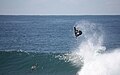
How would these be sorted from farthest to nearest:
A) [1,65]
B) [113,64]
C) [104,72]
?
[1,65], [113,64], [104,72]

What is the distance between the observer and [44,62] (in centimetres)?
3672

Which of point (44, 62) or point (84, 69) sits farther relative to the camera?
point (44, 62)

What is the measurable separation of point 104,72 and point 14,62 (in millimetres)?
14752

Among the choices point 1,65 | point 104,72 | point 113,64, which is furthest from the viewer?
point 1,65

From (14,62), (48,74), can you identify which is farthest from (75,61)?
(14,62)

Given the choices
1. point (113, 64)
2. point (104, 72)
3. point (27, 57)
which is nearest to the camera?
point (104, 72)

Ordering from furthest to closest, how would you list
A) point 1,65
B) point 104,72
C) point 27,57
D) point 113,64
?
point 27,57, point 1,65, point 113,64, point 104,72

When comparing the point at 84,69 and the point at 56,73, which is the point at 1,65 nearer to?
the point at 56,73

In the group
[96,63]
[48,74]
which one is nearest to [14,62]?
[48,74]

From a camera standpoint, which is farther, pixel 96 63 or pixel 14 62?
pixel 14 62

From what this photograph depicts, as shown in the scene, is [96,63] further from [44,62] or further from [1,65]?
[1,65]

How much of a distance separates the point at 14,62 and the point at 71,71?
979 cm

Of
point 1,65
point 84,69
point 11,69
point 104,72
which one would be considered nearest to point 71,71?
point 84,69

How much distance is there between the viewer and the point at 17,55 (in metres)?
40.7
